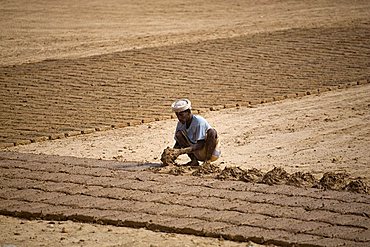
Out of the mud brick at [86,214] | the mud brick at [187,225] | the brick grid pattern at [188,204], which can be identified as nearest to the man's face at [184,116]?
the brick grid pattern at [188,204]

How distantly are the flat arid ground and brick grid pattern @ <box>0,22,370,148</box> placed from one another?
0.02 metres

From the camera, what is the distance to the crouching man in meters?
7.84

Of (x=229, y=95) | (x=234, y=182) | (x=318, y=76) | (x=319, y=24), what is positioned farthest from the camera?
(x=319, y=24)

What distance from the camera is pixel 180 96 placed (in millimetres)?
11242

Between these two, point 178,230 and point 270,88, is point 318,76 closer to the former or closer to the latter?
point 270,88

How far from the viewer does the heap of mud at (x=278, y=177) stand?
279 inches

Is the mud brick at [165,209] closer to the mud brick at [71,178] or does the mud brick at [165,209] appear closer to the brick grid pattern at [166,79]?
the mud brick at [71,178]

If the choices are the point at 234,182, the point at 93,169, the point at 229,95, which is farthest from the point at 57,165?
the point at 229,95

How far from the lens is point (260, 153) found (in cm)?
866

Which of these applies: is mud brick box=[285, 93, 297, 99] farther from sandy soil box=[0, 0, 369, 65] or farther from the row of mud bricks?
sandy soil box=[0, 0, 369, 65]

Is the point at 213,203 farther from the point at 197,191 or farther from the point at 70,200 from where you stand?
the point at 70,200

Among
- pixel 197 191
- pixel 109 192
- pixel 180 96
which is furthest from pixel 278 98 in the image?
pixel 109 192

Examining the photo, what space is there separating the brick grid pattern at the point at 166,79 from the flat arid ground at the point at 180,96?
0.02m

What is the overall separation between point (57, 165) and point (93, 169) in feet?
1.25
